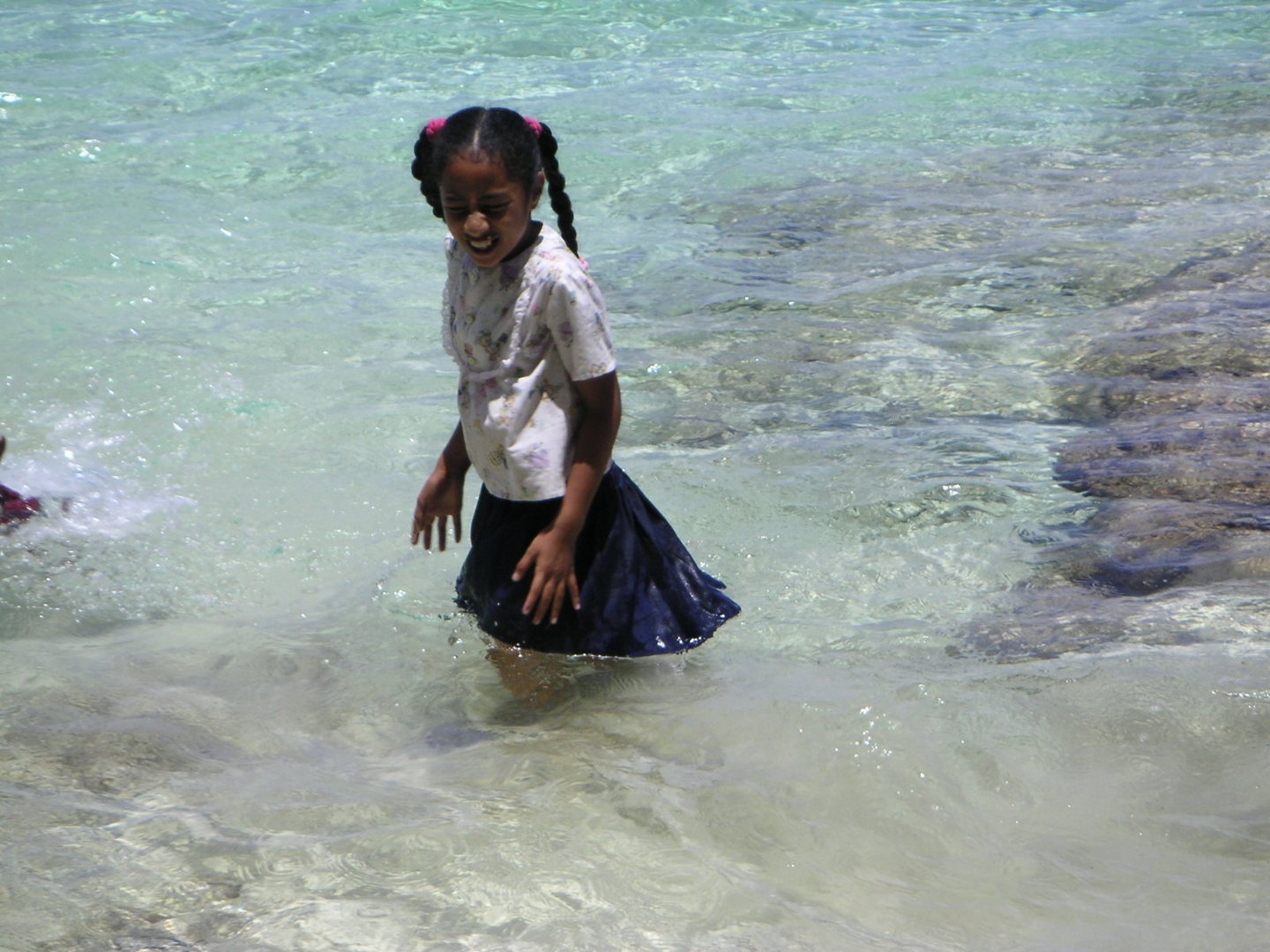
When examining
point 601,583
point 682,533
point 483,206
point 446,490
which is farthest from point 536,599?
point 682,533

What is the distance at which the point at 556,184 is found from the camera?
2.78 m

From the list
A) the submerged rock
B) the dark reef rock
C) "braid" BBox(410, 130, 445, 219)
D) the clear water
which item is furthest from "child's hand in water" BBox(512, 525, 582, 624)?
the dark reef rock

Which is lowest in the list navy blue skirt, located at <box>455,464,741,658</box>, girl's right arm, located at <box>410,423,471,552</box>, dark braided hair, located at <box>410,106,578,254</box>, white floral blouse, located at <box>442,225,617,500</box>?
navy blue skirt, located at <box>455,464,741,658</box>

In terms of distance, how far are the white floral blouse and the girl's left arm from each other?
0.14 feet

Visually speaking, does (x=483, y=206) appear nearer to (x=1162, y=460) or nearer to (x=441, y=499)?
(x=441, y=499)

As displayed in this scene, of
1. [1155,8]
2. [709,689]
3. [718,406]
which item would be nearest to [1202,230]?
[718,406]

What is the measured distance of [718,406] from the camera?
536 cm

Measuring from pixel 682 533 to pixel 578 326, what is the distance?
1709 mm

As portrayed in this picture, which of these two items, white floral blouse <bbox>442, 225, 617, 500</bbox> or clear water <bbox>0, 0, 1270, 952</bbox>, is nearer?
clear water <bbox>0, 0, 1270, 952</bbox>

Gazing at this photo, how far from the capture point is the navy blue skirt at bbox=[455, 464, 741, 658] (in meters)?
2.95

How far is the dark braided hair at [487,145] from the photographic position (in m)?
2.58

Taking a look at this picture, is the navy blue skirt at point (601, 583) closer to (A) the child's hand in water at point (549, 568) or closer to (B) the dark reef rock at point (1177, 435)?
(A) the child's hand in water at point (549, 568)

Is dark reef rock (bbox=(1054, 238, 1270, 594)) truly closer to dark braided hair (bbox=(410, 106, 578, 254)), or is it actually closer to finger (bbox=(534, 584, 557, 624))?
finger (bbox=(534, 584, 557, 624))

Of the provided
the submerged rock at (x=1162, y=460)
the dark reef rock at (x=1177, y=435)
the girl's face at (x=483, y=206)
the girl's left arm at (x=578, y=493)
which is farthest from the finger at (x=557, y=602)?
the dark reef rock at (x=1177, y=435)
